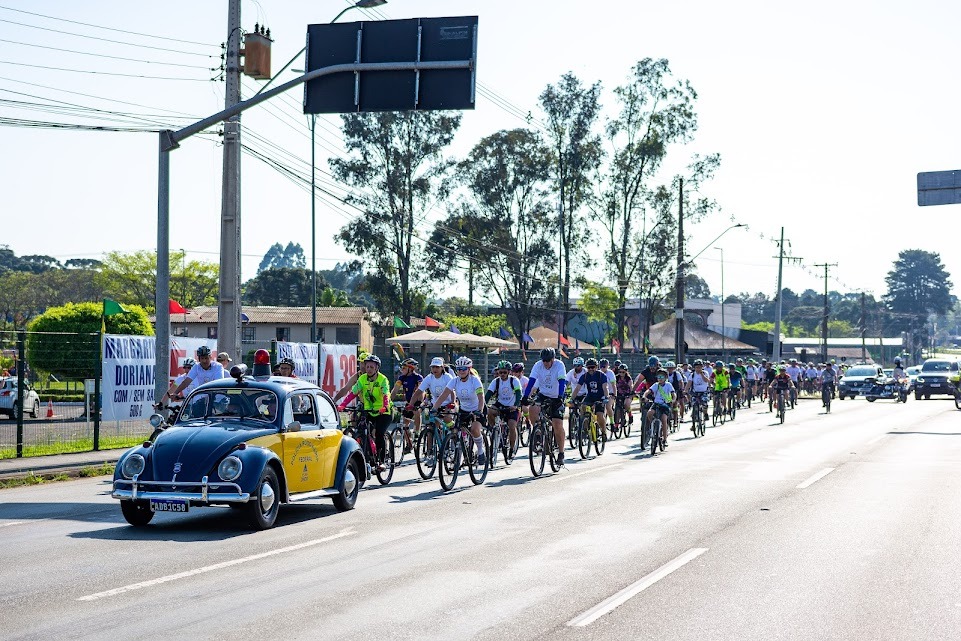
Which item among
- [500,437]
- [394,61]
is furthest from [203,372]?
[394,61]

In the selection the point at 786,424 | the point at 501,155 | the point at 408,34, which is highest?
the point at 501,155

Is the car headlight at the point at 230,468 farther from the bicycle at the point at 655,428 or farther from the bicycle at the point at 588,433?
the bicycle at the point at 655,428

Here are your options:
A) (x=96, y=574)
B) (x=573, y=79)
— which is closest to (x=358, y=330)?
(x=573, y=79)

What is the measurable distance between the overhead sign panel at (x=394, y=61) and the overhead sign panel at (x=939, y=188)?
1858 cm

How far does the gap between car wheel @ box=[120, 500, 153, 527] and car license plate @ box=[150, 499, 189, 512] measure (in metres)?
0.40

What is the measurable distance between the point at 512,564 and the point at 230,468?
336 centimetres

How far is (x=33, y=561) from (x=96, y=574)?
1.04 m

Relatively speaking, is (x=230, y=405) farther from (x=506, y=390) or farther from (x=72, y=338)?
(x=72, y=338)

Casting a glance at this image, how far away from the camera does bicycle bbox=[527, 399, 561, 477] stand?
19062 mm

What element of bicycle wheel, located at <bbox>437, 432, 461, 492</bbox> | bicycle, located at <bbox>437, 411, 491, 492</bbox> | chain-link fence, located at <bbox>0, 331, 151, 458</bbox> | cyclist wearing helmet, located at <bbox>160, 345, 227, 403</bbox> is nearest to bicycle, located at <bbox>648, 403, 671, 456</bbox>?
bicycle, located at <bbox>437, 411, 491, 492</bbox>

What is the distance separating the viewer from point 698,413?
100 feet

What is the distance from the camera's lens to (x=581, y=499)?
1522 centimetres

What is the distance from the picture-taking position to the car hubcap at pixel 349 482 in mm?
13945

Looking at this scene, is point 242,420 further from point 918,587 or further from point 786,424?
point 786,424
